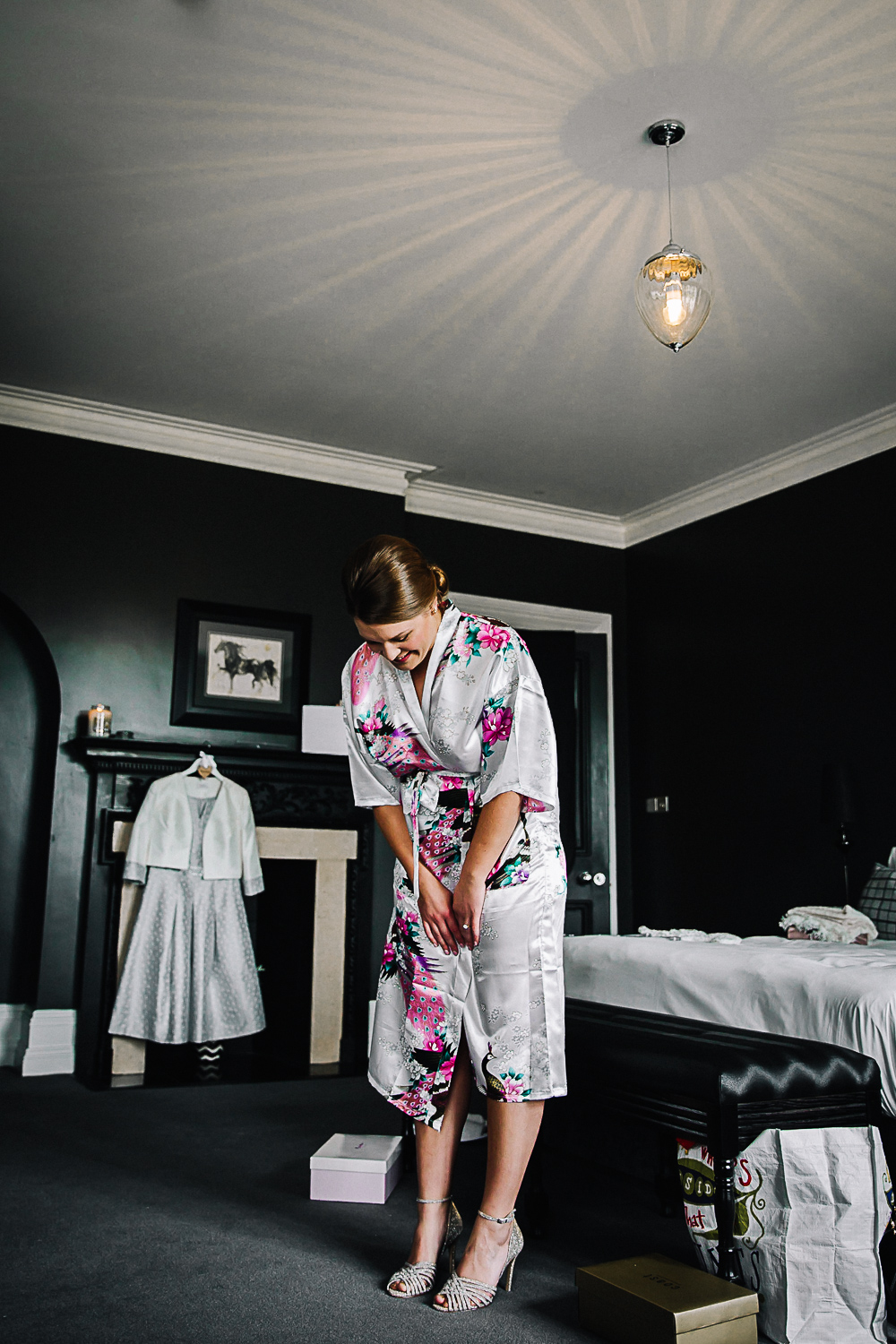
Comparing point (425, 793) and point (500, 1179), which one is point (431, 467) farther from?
point (500, 1179)

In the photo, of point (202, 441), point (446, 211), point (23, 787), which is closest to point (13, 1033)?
point (23, 787)

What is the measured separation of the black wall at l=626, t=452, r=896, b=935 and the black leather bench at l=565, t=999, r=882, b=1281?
109 inches

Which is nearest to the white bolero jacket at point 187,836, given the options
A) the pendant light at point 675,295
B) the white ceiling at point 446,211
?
the white ceiling at point 446,211

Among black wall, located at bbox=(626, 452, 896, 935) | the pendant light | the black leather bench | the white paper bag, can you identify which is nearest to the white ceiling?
the pendant light

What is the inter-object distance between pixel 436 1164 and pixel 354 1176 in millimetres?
692

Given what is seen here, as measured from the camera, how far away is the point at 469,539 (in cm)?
594

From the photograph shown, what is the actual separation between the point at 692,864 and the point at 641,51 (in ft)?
13.2

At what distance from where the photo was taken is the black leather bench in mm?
1835

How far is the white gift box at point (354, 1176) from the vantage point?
2.51 meters

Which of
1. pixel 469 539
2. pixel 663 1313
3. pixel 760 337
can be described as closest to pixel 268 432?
pixel 469 539

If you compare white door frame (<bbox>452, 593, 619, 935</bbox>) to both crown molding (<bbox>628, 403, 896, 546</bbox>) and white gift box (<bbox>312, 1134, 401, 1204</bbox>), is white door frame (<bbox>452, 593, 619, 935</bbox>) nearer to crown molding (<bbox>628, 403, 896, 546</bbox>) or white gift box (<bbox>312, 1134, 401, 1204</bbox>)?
crown molding (<bbox>628, 403, 896, 546</bbox>)

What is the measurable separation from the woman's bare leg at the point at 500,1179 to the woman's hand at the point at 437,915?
0.29m

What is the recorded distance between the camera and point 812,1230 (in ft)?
5.77

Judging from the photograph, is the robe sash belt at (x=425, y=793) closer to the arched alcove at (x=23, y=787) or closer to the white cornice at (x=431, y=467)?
the arched alcove at (x=23, y=787)
